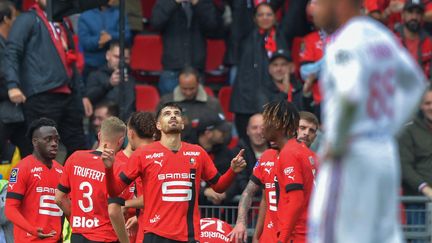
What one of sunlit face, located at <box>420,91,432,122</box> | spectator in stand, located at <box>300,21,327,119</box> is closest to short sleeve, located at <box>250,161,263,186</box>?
sunlit face, located at <box>420,91,432,122</box>

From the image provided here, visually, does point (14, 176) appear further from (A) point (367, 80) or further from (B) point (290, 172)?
(A) point (367, 80)

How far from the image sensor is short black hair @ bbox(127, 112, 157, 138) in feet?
32.7

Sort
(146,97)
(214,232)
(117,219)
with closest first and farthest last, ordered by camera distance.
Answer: (117,219)
(214,232)
(146,97)

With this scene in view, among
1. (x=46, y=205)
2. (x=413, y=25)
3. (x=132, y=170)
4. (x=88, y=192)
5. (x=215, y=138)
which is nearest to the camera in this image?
(x=132, y=170)

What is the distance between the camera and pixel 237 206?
35.7 ft

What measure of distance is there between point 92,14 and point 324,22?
9.47m

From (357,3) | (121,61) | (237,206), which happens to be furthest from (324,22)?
(121,61)

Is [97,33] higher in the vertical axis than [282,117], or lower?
higher

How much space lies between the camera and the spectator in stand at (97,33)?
1400cm

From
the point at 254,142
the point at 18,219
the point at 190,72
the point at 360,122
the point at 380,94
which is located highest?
the point at 190,72

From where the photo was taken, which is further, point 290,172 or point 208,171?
point 208,171

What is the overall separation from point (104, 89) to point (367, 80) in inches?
359

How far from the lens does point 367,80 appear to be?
471 centimetres

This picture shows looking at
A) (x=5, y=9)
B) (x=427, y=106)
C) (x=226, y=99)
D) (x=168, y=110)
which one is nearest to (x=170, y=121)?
(x=168, y=110)
